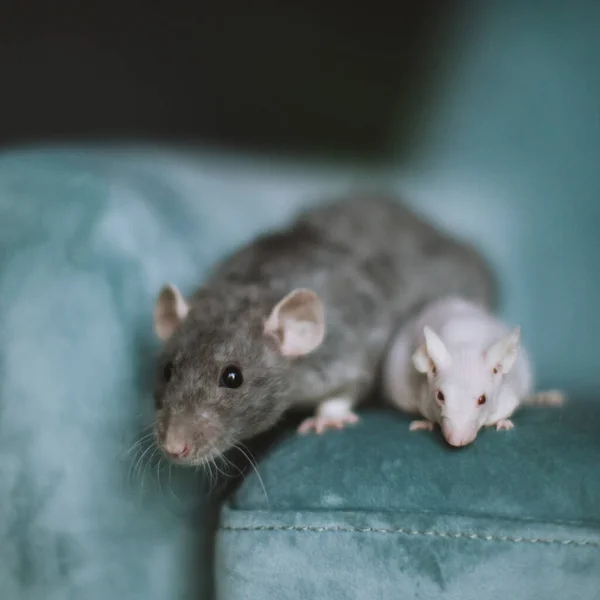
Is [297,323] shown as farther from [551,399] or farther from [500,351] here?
[551,399]

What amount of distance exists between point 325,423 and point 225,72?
172cm

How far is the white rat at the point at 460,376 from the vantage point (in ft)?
4.68

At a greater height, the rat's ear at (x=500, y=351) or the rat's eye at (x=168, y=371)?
the rat's ear at (x=500, y=351)

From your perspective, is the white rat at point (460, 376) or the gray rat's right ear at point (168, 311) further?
the gray rat's right ear at point (168, 311)

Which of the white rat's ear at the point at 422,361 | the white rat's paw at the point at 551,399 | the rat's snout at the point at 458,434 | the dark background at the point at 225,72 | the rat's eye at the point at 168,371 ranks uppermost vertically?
the dark background at the point at 225,72

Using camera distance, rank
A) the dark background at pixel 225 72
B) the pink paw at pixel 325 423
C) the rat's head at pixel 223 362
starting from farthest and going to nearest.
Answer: the dark background at pixel 225 72 < the pink paw at pixel 325 423 < the rat's head at pixel 223 362

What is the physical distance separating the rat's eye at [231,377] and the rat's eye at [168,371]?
0.36ft

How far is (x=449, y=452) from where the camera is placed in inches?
54.9

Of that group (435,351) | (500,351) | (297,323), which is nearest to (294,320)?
(297,323)

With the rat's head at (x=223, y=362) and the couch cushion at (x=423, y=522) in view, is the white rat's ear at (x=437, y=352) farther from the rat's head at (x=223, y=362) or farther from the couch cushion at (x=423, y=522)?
the rat's head at (x=223, y=362)

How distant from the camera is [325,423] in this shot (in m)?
1.67

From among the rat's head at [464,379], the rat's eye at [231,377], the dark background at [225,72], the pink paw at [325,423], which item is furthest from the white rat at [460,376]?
the dark background at [225,72]

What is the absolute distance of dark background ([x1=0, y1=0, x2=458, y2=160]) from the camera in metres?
2.73

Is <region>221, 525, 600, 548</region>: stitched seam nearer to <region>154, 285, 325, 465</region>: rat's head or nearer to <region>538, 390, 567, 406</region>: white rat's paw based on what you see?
<region>154, 285, 325, 465</region>: rat's head
